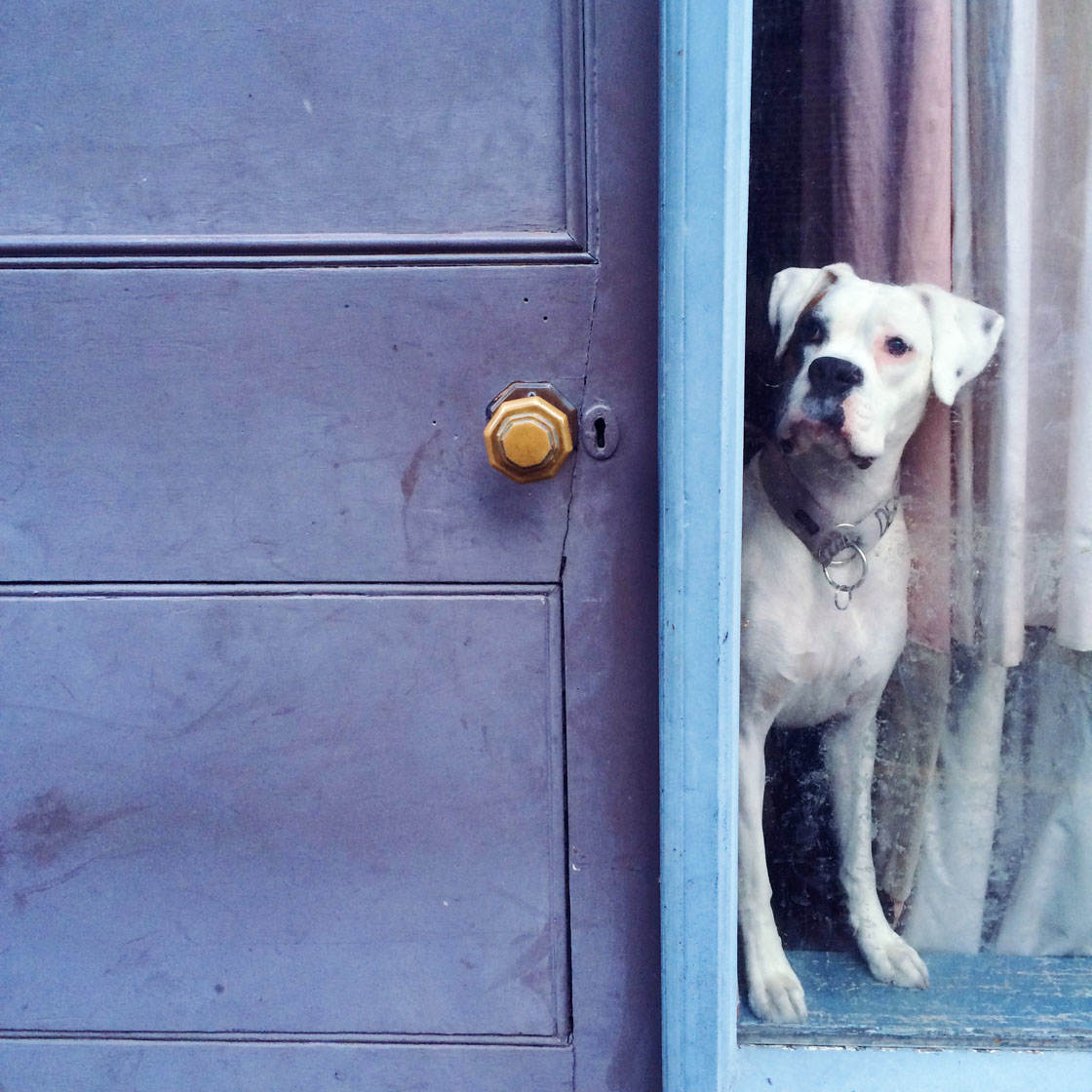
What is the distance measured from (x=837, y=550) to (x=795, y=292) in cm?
31

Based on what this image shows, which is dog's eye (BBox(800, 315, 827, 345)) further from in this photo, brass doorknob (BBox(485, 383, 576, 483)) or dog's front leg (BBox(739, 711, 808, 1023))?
dog's front leg (BBox(739, 711, 808, 1023))

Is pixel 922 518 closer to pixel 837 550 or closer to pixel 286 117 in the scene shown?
pixel 837 550

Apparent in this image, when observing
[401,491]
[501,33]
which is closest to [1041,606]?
[401,491]

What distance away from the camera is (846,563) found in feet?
3.25

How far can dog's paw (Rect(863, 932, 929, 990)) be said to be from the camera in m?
1.00

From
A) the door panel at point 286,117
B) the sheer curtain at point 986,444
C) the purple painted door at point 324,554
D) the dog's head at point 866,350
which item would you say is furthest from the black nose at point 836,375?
the door panel at point 286,117

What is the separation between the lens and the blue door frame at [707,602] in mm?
815

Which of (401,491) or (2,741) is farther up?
(401,491)

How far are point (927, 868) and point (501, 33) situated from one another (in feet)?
3.59

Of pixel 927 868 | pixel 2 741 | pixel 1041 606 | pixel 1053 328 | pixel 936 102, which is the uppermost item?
pixel 936 102

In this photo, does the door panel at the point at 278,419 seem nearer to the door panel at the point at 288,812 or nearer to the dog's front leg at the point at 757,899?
the door panel at the point at 288,812

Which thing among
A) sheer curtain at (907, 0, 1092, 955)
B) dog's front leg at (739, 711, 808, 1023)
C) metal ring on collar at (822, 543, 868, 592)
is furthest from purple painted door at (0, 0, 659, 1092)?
sheer curtain at (907, 0, 1092, 955)

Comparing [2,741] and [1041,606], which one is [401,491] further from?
[1041,606]

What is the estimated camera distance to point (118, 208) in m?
0.90
